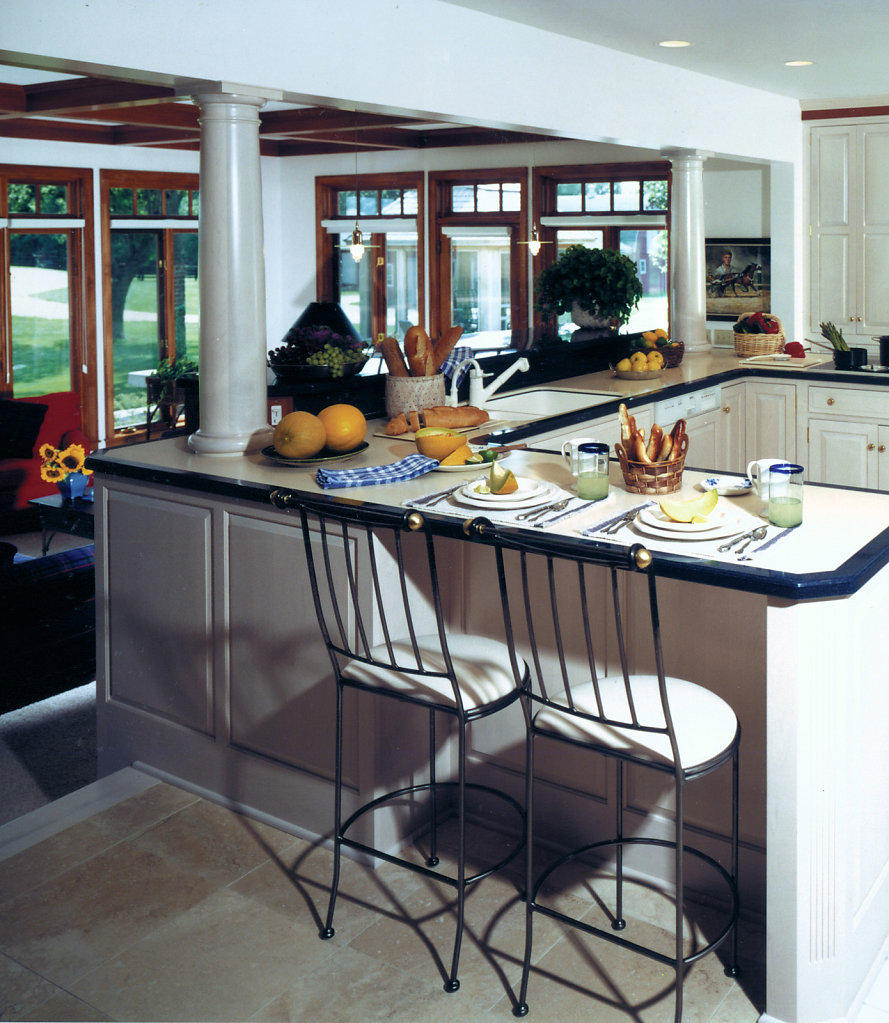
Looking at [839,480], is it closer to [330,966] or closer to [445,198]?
[330,966]

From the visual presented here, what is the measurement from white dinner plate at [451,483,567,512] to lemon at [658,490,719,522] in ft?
1.19

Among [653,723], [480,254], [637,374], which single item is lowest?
[653,723]

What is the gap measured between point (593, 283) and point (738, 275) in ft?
7.21

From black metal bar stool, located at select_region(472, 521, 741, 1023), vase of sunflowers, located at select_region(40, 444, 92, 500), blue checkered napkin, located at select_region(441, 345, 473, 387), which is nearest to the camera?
black metal bar stool, located at select_region(472, 521, 741, 1023)

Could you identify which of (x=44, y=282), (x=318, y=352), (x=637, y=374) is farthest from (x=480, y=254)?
(x=318, y=352)

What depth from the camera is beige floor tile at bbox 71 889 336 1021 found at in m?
2.33

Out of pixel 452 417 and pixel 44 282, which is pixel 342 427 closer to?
pixel 452 417

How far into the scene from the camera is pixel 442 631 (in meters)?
2.29

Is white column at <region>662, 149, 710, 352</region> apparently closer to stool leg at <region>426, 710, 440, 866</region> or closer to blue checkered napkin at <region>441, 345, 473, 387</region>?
blue checkered napkin at <region>441, 345, 473, 387</region>

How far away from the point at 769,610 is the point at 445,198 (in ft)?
28.8

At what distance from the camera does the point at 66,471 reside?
6262mm

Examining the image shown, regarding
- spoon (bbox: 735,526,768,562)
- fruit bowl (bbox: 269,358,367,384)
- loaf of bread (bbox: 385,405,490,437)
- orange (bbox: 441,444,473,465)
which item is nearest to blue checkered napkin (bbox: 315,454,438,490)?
orange (bbox: 441,444,473,465)

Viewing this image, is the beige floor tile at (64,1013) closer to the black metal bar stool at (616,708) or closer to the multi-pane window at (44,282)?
the black metal bar stool at (616,708)

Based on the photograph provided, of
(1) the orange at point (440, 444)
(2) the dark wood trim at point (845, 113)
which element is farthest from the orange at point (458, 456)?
(2) the dark wood trim at point (845, 113)
